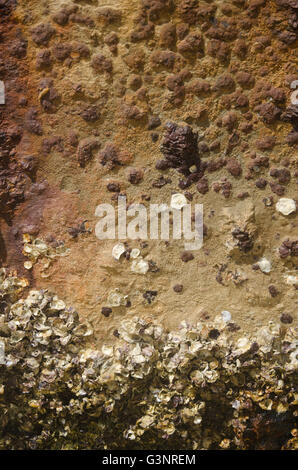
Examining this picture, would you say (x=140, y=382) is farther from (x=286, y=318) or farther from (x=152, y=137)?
(x=152, y=137)

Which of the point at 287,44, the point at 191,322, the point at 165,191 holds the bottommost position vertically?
the point at 191,322

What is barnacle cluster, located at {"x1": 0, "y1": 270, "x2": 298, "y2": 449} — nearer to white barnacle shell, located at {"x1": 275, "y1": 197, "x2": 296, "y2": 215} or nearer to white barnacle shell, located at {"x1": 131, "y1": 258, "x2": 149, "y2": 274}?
white barnacle shell, located at {"x1": 131, "y1": 258, "x2": 149, "y2": 274}

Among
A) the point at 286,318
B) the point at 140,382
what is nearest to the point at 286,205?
the point at 286,318

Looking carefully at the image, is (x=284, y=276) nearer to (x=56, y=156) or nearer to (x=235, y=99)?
(x=235, y=99)

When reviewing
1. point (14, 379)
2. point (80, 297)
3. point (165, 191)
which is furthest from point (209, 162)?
point (14, 379)

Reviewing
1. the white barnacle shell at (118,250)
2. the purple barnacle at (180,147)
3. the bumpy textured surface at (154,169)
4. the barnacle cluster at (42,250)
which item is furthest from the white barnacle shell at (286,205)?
the barnacle cluster at (42,250)

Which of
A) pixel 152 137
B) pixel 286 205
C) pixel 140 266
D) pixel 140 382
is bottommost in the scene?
pixel 140 382
